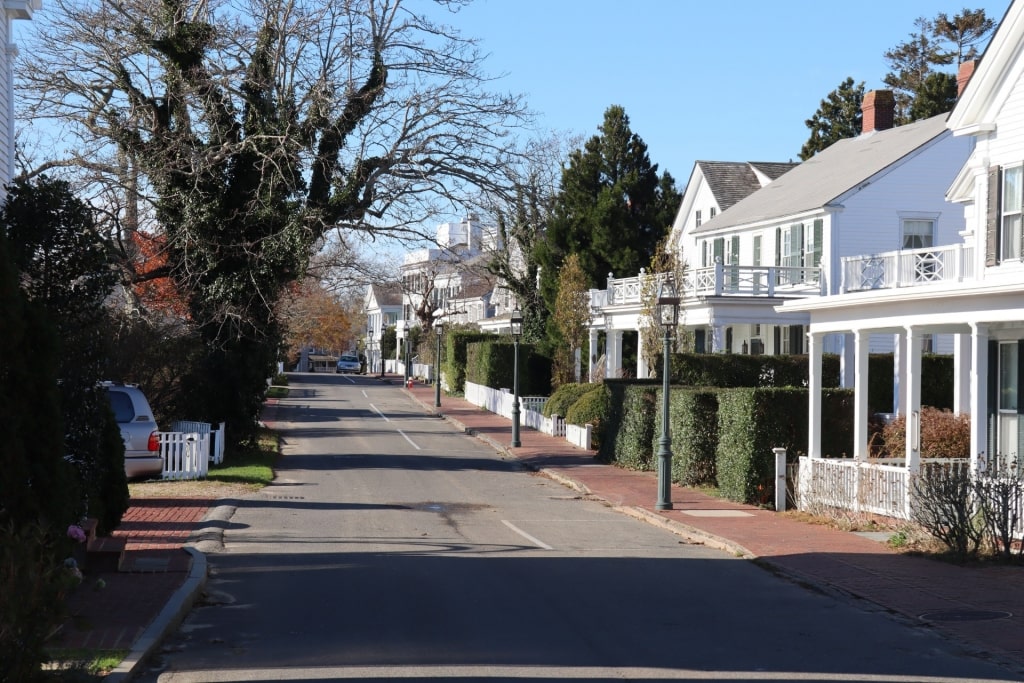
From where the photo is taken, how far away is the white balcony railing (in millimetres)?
19375

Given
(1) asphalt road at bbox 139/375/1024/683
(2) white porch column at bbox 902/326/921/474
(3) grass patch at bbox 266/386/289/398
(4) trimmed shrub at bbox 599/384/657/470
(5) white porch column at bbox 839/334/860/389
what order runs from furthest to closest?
1. (3) grass patch at bbox 266/386/289/398
2. (5) white porch column at bbox 839/334/860/389
3. (4) trimmed shrub at bbox 599/384/657/470
4. (2) white porch column at bbox 902/326/921/474
5. (1) asphalt road at bbox 139/375/1024/683

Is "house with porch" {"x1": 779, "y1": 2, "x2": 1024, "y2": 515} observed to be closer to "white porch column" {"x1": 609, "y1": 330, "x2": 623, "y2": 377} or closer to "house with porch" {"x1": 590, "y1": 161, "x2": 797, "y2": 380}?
"house with porch" {"x1": 590, "y1": 161, "x2": 797, "y2": 380}

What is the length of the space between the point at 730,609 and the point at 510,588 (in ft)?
7.68

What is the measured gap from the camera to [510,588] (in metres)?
12.4

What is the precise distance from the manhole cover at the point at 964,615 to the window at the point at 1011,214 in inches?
326

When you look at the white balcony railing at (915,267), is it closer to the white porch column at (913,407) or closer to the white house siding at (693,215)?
the white porch column at (913,407)

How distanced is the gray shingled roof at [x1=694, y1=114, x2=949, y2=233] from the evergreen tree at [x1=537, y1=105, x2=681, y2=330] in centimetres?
845

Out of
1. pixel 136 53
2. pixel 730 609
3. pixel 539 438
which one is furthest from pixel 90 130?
pixel 730 609

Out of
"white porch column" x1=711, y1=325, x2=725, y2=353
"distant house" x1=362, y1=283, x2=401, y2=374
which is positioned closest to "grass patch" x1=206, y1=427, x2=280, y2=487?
"white porch column" x1=711, y1=325, x2=725, y2=353

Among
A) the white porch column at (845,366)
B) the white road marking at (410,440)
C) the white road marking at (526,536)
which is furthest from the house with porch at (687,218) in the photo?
the white road marking at (526,536)

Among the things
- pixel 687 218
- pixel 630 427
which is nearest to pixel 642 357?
pixel 630 427

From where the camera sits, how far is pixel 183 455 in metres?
23.9

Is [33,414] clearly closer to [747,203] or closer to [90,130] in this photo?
[90,130]

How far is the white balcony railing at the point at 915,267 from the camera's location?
19.4 m
